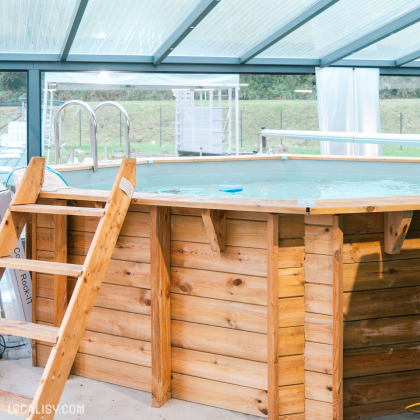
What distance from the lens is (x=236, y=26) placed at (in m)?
5.93

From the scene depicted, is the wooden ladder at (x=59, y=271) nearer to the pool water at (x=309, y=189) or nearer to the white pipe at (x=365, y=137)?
the pool water at (x=309, y=189)

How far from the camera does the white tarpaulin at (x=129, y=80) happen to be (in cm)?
641

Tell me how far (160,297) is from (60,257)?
58 centimetres

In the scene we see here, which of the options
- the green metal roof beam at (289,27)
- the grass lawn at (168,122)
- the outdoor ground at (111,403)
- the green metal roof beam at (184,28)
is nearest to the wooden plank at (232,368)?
the outdoor ground at (111,403)

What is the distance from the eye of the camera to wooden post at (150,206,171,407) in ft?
7.57

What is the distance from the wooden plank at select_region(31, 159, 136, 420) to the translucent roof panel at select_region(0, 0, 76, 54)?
3.38 metres

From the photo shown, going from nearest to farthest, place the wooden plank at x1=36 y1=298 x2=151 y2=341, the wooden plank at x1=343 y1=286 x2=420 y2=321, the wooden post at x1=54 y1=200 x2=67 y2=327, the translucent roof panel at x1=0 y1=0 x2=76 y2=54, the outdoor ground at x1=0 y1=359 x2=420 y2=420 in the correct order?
the wooden plank at x1=343 y1=286 x2=420 y2=321 → the outdoor ground at x1=0 y1=359 x2=420 y2=420 → the wooden plank at x1=36 y1=298 x2=151 y2=341 → the wooden post at x1=54 y1=200 x2=67 y2=327 → the translucent roof panel at x1=0 y1=0 x2=76 y2=54

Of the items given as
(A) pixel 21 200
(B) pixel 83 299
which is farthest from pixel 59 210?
(B) pixel 83 299

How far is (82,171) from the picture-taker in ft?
12.0

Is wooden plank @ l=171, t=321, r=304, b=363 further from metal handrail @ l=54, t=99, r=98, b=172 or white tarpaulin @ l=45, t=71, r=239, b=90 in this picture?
white tarpaulin @ l=45, t=71, r=239, b=90

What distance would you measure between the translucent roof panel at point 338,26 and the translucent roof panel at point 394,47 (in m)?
0.45

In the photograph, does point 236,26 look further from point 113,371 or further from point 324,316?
point 324,316

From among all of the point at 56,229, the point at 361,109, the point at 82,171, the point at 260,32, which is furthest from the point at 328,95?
the point at 56,229

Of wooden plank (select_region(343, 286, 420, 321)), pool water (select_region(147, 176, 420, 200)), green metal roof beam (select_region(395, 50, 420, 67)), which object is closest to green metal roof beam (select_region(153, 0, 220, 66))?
pool water (select_region(147, 176, 420, 200))
